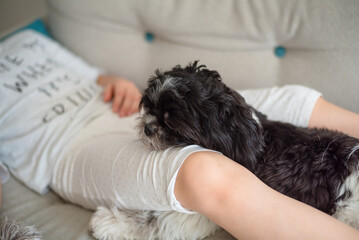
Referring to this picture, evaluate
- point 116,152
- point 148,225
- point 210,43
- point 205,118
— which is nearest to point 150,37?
point 210,43

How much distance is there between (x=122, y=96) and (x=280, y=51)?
86 centimetres

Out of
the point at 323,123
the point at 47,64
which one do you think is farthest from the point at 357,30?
the point at 47,64

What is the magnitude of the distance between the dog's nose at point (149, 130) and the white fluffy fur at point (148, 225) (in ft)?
1.05

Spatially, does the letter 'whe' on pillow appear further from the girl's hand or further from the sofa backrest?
the sofa backrest

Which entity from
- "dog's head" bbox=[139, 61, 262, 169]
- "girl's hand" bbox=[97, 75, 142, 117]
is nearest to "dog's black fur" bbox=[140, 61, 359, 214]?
"dog's head" bbox=[139, 61, 262, 169]

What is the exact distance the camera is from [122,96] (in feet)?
5.20

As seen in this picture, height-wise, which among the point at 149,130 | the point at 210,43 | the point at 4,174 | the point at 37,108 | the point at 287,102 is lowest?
the point at 4,174

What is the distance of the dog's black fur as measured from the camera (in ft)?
3.12

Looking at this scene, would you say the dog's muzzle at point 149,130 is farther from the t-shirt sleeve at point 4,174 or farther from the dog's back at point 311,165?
the t-shirt sleeve at point 4,174

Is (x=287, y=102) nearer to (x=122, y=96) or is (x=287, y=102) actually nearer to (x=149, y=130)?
(x=149, y=130)

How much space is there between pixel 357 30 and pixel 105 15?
1343 mm

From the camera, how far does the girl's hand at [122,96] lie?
1.55 m

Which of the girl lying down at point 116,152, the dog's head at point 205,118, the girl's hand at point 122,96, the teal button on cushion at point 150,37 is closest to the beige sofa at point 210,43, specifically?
the teal button on cushion at point 150,37

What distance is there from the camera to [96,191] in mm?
1188
